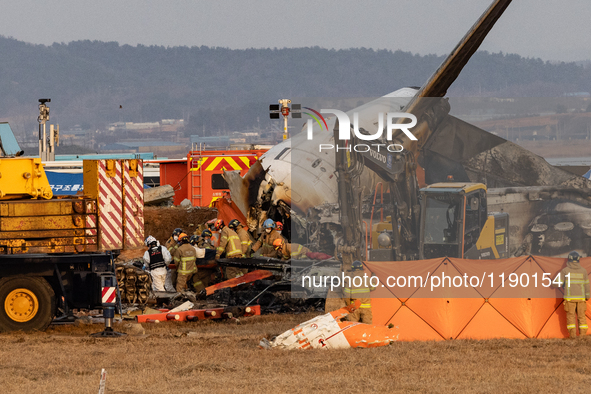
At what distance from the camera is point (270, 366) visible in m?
10.8

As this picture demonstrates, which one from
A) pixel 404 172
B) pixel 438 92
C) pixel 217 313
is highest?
pixel 438 92

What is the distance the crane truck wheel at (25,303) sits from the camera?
45.0 feet

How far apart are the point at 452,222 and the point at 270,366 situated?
7.50 m

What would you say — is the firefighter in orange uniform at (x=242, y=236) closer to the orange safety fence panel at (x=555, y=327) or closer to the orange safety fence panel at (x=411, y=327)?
the orange safety fence panel at (x=411, y=327)

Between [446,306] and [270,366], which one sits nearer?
[270,366]

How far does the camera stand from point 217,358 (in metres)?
11.4

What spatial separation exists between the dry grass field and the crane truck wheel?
1.02 ft

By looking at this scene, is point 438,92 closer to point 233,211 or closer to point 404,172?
point 404,172

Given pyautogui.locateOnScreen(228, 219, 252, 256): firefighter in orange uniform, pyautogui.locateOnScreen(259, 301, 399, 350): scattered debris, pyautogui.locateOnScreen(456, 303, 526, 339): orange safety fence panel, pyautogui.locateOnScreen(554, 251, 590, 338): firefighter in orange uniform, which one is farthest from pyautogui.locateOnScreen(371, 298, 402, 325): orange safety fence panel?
pyautogui.locateOnScreen(228, 219, 252, 256): firefighter in orange uniform

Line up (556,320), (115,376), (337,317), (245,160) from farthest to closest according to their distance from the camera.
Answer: (245,160) < (556,320) < (337,317) < (115,376)

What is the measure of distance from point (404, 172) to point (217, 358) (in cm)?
819

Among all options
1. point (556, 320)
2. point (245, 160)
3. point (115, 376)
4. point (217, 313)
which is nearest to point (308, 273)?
point (217, 313)

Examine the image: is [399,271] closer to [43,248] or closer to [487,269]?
[487,269]

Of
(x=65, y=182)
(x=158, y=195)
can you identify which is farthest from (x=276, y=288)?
(x=65, y=182)
